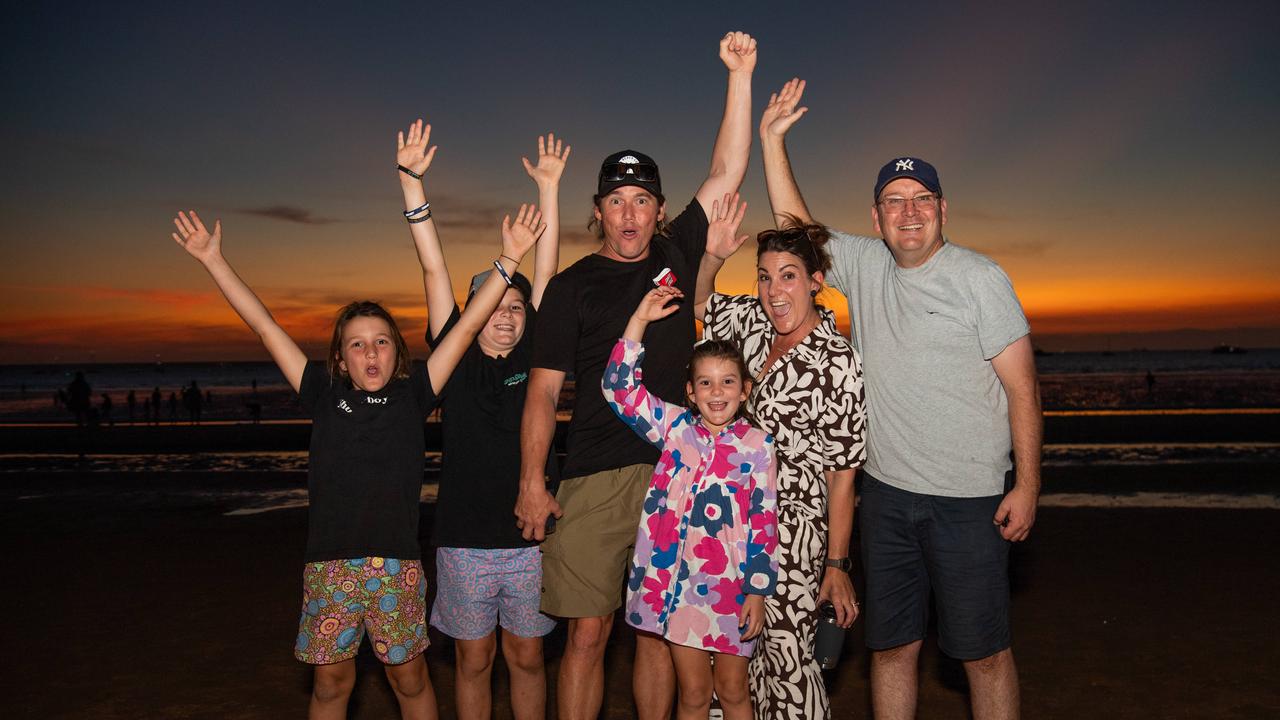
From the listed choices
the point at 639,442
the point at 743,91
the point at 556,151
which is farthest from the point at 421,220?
the point at 743,91

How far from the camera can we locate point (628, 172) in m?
4.04

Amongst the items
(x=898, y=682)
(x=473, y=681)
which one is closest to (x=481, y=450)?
(x=473, y=681)

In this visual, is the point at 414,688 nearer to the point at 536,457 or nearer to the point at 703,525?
the point at 536,457

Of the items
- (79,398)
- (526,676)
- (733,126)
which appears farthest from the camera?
(79,398)

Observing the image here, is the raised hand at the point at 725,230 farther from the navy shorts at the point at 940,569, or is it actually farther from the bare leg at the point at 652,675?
the bare leg at the point at 652,675

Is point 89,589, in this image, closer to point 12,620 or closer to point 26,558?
point 12,620

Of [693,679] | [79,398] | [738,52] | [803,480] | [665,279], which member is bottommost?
[693,679]

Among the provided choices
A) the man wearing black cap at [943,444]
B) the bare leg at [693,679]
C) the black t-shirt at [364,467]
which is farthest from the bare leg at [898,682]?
the black t-shirt at [364,467]

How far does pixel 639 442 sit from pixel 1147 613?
5.27 metres

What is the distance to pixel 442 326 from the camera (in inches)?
167

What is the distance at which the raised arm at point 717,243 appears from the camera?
4.41 meters

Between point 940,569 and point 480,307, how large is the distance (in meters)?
2.67

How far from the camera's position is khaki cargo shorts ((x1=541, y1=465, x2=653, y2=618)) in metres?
3.87

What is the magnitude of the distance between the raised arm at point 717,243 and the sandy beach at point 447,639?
2.76 meters
